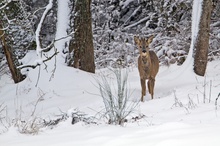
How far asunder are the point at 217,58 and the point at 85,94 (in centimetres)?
574

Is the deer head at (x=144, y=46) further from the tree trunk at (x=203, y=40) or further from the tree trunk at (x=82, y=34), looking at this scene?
the tree trunk at (x=82, y=34)

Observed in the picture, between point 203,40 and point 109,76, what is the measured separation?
2825 millimetres

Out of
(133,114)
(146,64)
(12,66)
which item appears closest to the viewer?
(133,114)

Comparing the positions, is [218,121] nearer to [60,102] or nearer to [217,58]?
[60,102]

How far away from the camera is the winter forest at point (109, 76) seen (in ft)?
14.9

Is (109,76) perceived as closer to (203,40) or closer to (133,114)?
(203,40)

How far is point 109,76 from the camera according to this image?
1168 cm

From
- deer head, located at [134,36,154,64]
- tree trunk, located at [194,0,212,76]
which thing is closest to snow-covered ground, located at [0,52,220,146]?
tree trunk, located at [194,0,212,76]

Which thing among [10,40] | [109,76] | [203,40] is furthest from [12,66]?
[203,40]

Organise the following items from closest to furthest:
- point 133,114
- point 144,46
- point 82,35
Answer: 1. point 133,114
2. point 144,46
3. point 82,35

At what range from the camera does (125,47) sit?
659 inches

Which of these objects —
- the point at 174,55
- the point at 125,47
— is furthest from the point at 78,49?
the point at 125,47

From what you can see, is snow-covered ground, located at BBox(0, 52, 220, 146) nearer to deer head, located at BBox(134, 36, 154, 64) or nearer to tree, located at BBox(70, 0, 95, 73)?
tree, located at BBox(70, 0, 95, 73)

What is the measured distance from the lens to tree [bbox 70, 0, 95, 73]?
35.8ft
